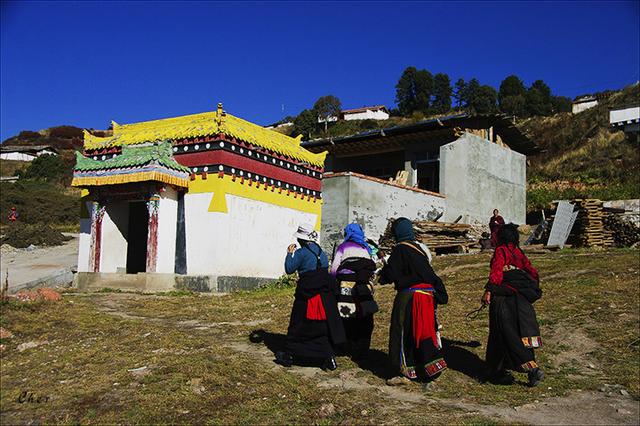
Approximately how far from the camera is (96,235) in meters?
16.3

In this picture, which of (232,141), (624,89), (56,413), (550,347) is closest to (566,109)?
(624,89)

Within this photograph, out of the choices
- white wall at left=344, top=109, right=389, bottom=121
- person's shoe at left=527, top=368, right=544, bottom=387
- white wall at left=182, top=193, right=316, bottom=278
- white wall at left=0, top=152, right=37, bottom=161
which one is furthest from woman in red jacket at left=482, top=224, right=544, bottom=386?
white wall at left=344, top=109, right=389, bottom=121

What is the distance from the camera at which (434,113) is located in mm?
83062

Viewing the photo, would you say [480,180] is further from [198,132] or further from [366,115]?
[366,115]

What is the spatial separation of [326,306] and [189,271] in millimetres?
9125

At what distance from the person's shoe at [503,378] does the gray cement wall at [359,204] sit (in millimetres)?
13142

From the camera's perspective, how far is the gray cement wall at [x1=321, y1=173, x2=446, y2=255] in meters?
20.0

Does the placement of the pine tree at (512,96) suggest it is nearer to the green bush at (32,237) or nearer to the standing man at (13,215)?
the standing man at (13,215)

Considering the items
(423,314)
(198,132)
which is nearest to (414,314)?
(423,314)

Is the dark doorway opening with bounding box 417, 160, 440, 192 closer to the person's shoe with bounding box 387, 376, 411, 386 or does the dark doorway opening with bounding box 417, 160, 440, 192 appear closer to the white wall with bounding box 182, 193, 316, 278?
the white wall with bounding box 182, 193, 316, 278

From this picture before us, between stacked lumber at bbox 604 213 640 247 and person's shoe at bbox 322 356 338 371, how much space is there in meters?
16.2

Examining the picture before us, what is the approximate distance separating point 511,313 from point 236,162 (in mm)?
10682

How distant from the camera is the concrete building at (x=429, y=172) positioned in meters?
20.4

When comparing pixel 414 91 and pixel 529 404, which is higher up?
pixel 414 91
